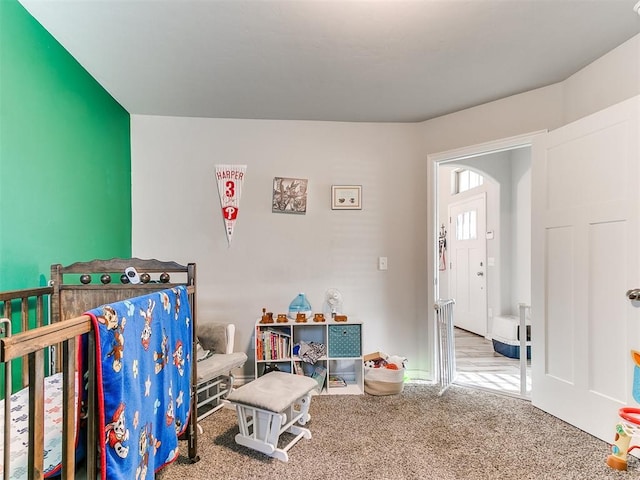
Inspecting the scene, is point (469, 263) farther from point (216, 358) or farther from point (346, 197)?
point (216, 358)

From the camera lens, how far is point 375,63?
2.03 m

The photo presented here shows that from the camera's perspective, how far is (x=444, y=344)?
8.74 feet

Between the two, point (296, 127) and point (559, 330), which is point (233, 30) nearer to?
point (296, 127)

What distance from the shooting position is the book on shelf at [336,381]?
2.68 metres

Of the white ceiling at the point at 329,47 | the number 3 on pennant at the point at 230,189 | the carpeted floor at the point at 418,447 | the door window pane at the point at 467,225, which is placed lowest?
the carpeted floor at the point at 418,447

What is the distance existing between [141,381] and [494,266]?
13.4 ft

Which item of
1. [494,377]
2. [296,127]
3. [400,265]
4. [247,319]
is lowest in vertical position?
[494,377]

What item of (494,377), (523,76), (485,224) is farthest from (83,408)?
(485,224)

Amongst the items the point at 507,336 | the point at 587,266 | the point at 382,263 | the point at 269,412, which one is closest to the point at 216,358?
the point at 269,412

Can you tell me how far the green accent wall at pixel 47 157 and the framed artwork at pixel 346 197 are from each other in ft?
5.60

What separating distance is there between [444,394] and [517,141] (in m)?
1.96

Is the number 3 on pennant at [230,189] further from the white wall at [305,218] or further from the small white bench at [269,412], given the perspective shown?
the small white bench at [269,412]

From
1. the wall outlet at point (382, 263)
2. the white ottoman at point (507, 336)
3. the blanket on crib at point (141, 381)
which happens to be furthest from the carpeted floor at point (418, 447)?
the white ottoman at point (507, 336)

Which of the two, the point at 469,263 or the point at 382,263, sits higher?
the point at 382,263
